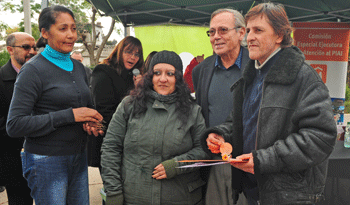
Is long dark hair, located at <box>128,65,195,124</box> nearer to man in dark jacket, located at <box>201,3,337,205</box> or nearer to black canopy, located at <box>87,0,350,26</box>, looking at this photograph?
man in dark jacket, located at <box>201,3,337,205</box>

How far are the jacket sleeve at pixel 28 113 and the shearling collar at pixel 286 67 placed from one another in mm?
1352

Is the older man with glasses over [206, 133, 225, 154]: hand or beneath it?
over

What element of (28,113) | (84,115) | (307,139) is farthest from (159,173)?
(307,139)

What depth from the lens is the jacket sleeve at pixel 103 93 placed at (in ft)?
9.76

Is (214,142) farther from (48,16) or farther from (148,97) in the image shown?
(48,16)

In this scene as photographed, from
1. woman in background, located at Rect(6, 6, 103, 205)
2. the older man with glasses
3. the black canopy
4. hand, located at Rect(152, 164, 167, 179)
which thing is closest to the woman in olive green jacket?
hand, located at Rect(152, 164, 167, 179)

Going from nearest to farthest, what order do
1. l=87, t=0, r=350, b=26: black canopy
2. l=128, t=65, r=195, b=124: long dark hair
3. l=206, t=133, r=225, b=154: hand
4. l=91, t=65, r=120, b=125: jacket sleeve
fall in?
1. l=206, t=133, r=225, b=154: hand
2. l=128, t=65, r=195, b=124: long dark hair
3. l=91, t=65, r=120, b=125: jacket sleeve
4. l=87, t=0, r=350, b=26: black canopy

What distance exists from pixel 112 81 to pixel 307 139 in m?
2.20

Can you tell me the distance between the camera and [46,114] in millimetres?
1870

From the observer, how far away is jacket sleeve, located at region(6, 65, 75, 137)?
1.80m

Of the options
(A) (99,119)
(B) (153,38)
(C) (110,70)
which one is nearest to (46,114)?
(A) (99,119)

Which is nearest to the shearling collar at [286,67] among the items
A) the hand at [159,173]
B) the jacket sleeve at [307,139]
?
the jacket sleeve at [307,139]

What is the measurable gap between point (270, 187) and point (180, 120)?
0.86 m

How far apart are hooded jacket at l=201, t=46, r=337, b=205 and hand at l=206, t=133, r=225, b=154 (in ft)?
1.03
